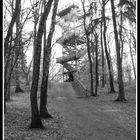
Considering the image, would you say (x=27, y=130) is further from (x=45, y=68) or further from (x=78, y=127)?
(x=45, y=68)

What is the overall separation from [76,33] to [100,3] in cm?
886

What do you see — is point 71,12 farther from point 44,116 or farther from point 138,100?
point 138,100

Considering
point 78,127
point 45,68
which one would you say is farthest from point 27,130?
point 45,68

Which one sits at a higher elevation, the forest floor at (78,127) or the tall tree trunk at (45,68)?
the tall tree trunk at (45,68)

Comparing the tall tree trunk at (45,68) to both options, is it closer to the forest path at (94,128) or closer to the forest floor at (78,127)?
the forest floor at (78,127)

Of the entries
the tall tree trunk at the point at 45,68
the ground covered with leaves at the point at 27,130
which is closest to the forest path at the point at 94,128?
the ground covered with leaves at the point at 27,130

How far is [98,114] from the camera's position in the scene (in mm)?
12422

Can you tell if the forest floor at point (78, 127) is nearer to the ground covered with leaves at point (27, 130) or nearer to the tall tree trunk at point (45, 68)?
the ground covered with leaves at point (27, 130)

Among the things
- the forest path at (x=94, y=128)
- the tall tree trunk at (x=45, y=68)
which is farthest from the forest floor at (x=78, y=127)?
the tall tree trunk at (x=45, y=68)

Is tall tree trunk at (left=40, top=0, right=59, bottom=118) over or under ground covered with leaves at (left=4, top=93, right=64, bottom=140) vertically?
over

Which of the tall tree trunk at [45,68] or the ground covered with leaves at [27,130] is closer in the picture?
the ground covered with leaves at [27,130]

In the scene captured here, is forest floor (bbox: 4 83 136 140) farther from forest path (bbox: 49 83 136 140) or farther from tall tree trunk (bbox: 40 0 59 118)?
tall tree trunk (bbox: 40 0 59 118)

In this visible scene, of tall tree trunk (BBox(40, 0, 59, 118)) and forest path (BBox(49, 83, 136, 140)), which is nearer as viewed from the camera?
forest path (BBox(49, 83, 136, 140))

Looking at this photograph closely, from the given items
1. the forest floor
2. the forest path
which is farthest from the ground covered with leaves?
the forest path
